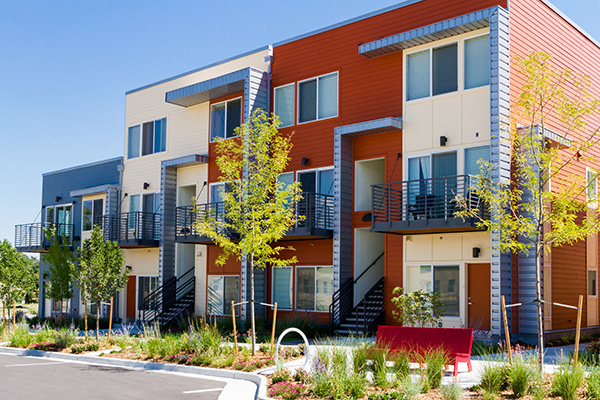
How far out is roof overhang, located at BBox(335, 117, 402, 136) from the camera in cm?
2027

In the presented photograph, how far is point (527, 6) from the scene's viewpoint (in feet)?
64.5

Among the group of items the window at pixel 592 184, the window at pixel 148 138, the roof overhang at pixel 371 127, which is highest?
the window at pixel 148 138

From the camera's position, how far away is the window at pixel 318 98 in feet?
75.0

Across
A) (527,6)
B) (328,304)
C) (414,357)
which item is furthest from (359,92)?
(414,357)

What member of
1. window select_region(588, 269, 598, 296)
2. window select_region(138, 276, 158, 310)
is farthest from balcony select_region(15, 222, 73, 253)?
window select_region(588, 269, 598, 296)

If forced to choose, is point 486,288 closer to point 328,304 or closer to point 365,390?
point 328,304

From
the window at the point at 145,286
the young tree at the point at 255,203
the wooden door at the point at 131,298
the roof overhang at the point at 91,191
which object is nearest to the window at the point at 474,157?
the young tree at the point at 255,203

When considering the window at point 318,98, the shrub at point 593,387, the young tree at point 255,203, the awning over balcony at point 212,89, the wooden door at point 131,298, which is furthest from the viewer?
the wooden door at point 131,298

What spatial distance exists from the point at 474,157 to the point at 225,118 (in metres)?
11.3

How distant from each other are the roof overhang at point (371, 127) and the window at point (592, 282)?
342 inches

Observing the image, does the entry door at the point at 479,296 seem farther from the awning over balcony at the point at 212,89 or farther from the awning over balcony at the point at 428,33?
the awning over balcony at the point at 212,89

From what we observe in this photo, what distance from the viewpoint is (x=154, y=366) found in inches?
579

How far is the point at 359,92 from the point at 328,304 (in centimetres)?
727

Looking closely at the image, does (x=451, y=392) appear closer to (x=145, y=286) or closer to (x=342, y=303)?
(x=342, y=303)
